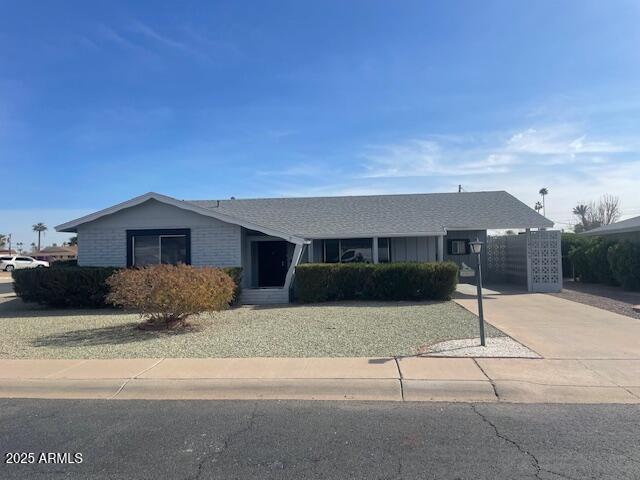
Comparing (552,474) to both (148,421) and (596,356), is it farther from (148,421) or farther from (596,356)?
(596,356)

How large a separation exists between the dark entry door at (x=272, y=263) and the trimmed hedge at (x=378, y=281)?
15.2ft

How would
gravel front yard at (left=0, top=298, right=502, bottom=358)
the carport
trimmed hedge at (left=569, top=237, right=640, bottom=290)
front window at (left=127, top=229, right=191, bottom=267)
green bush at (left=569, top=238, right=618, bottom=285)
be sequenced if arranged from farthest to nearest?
green bush at (left=569, top=238, right=618, bottom=285), the carport, trimmed hedge at (left=569, top=237, right=640, bottom=290), front window at (left=127, top=229, right=191, bottom=267), gravel front yard at (left=0, top=298, right=502, bottom=358)

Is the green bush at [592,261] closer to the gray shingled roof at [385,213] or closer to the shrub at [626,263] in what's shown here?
the shrub at [626,263]

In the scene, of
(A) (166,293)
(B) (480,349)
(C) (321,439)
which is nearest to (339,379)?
(C) (321,439)

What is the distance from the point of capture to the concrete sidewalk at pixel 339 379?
6.36m

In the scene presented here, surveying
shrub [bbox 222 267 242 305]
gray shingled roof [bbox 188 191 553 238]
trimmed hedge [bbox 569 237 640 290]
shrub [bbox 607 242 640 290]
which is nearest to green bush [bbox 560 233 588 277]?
trimmed hedge [bbox 569 237 640 290]

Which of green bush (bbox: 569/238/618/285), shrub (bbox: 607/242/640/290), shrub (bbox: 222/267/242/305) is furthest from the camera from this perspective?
green bush (bbox: 569/238/618/285)

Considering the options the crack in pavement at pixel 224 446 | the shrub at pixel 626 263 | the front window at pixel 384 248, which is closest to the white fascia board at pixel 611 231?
the shrub at pixel 626 263

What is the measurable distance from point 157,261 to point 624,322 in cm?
1348

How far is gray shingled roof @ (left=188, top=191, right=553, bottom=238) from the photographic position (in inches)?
801

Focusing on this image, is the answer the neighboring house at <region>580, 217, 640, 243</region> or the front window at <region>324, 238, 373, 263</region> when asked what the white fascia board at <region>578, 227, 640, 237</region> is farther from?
the front window at <region>324, 238, 373, 263</region>

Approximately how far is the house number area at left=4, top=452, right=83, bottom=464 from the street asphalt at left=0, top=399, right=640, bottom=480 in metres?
0.03

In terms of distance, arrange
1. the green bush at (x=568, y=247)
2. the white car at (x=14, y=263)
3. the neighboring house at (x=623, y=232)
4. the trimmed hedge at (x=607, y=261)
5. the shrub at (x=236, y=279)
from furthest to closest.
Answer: the white car at (x=14, y=263) < the green bush at (x=568, y=247) < the neighboring house at (x=623, y=232) < the trimmed hedge at (x=607, y=261) < the shrub at (x=236, y=279)

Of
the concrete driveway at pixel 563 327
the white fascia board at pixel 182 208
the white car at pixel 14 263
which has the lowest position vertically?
the concrete driveway at pixel 563 327
